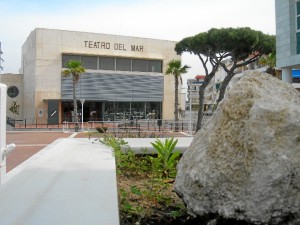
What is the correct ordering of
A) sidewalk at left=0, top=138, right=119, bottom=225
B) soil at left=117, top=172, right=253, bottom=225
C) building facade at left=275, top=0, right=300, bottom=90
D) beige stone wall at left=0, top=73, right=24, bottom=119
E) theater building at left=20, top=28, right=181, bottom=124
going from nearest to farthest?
sidewalk at left=0, top=138, right=119, bottom=225, soil at left=117, top=172, right=253, bottom=225, building facade at left=275, top=0, right=300, bottom=90, theater building at left=20, top=28, right=181, bottom=124, beige stone wall at left=0, top=73, right=24, bottom=119

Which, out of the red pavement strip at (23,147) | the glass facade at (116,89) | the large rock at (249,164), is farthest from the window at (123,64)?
the large rock at (249,164)

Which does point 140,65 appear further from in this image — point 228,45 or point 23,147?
point 23,147

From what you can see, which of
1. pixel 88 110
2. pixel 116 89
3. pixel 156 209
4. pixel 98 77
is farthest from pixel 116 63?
pixel 156 209

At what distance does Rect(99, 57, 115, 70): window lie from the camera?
4316cm

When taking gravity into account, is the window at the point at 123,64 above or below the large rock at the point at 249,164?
above

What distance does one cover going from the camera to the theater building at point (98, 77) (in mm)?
41438

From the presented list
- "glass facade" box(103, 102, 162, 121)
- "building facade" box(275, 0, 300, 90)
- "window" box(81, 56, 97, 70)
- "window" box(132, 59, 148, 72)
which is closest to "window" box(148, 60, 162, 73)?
"window" box(132, 59, 148, 72)

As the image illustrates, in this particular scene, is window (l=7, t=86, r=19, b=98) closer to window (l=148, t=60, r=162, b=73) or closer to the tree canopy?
window (l=148, t=60, r=162, b=73)

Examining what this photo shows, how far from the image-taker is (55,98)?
1640 inches

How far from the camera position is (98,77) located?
42.8 m

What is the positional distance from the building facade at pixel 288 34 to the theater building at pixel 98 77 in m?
29.1

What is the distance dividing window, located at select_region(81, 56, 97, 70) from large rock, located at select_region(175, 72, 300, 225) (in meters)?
40.1

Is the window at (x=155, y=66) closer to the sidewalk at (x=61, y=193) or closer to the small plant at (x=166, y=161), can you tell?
the small plant at (x=166, y=161)

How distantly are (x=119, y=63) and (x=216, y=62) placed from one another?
17.5 meters
